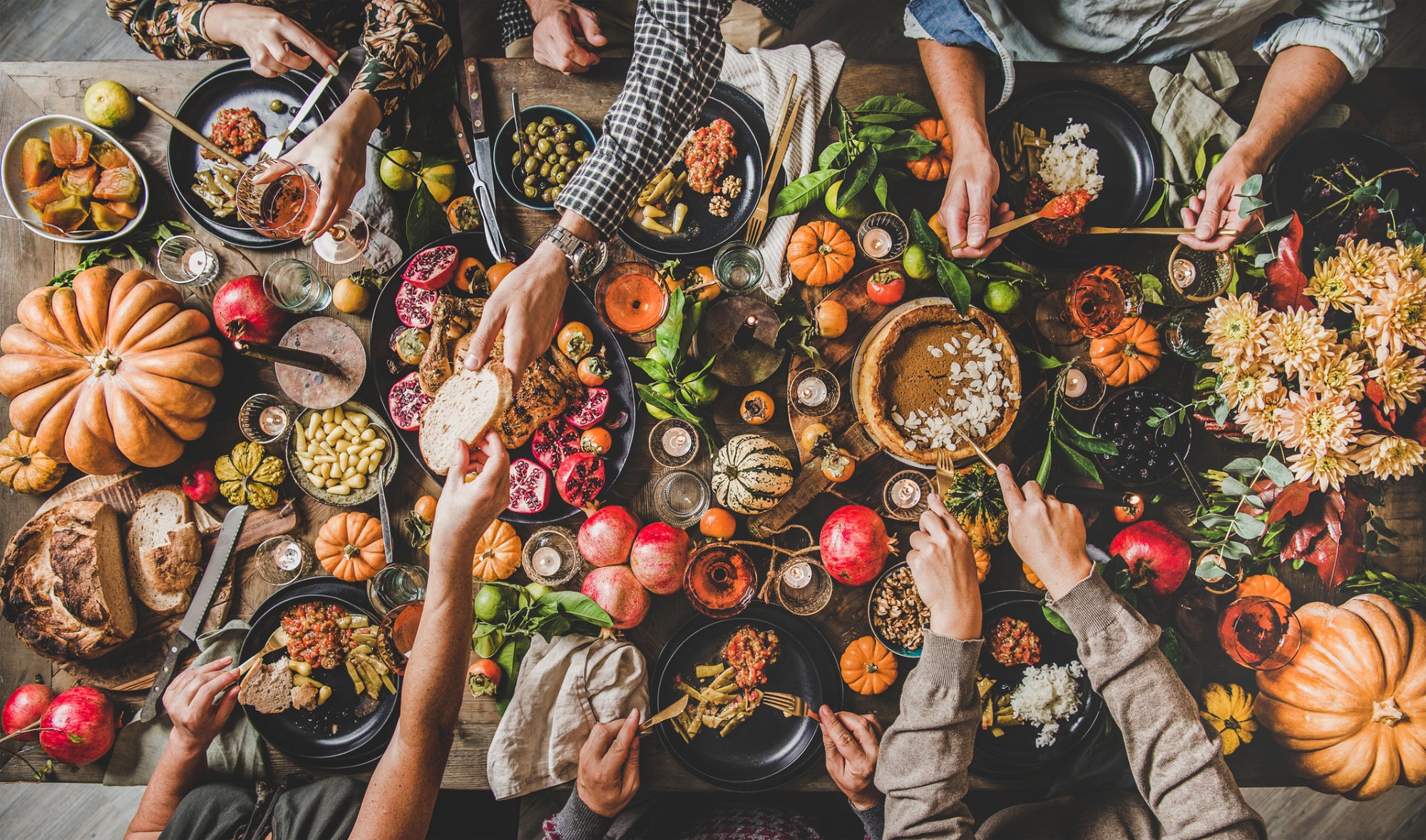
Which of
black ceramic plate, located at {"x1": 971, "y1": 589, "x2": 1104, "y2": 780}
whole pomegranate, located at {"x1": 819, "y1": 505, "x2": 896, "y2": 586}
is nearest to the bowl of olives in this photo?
whole pomegranate, located at {"x1": 819, "y1": 505, "x2": 896, "y2": 586}

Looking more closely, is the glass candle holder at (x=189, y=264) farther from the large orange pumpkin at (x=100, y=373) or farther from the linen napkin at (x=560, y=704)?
the linen napkin at (x=560, y=704)

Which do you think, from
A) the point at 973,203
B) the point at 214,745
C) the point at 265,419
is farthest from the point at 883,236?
the point at 214,745

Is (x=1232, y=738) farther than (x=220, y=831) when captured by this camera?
Yes

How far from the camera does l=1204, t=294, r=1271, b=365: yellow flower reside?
6.48 ft

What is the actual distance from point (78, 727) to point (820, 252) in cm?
287

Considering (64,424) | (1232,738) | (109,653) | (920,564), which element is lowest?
(1232,738)

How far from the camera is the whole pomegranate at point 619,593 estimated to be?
197 cm

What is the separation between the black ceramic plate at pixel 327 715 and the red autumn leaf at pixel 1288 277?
327cm

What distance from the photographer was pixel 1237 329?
6.53ft

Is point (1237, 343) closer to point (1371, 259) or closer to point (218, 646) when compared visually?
point (1371, 259)

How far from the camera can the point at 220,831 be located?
1.85 metres

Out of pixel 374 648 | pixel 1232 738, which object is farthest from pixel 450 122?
pixel 1232 738

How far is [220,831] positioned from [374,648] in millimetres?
658

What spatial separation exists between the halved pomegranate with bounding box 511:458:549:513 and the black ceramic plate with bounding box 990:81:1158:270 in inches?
71.2
